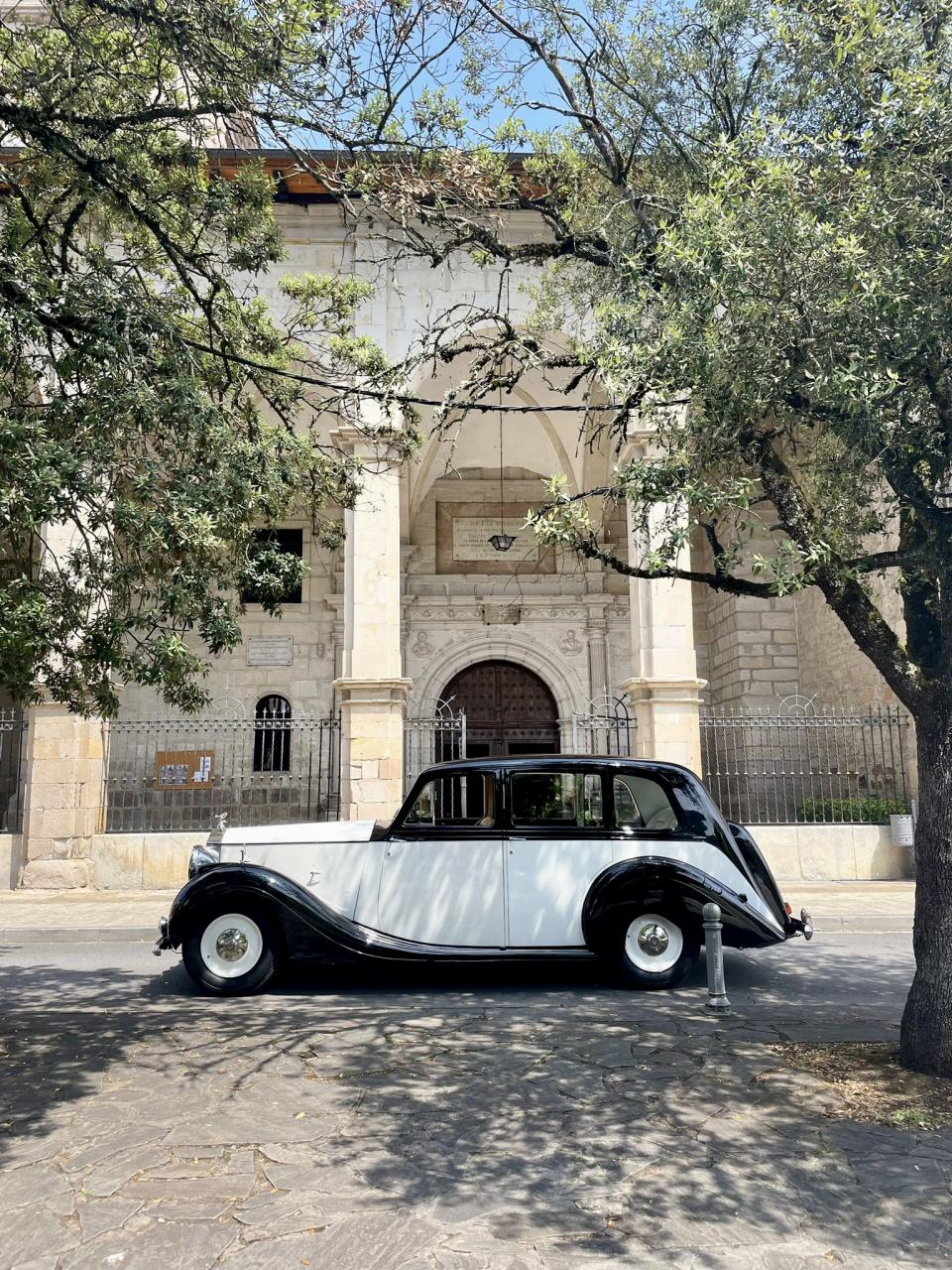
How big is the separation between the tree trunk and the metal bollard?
131cm

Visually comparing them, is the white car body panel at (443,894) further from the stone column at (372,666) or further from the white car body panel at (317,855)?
the stone column at (372,666)

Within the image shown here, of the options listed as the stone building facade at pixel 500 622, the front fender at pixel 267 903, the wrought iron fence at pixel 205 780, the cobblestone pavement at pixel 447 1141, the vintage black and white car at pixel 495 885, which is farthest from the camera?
the stone building facade at pixel 500 622

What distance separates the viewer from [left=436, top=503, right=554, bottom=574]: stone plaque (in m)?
19.7

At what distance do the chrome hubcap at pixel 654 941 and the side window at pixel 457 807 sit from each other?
137cm

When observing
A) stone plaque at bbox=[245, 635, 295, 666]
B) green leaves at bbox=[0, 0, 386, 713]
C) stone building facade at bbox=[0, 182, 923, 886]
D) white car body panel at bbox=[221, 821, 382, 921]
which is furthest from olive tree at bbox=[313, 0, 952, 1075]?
stone plaque at bbox=[245, 635, 295, 666]

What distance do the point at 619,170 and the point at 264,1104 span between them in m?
6.56

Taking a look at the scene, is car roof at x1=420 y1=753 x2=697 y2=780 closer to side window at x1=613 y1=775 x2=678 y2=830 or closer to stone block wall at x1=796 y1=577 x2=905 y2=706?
side window at x1=613 y1=775 x2=678 y2=830

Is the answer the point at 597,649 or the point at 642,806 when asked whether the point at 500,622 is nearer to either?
the point at 597,649

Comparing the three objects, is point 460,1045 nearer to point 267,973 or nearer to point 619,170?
point 267,973

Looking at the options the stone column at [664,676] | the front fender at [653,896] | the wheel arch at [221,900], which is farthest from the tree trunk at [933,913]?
the stone column at [664,676]

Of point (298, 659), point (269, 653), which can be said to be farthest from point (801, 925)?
point (269, 653)

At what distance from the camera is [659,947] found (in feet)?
21.4

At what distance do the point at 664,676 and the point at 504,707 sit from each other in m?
6.80

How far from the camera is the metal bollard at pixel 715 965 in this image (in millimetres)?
5734
